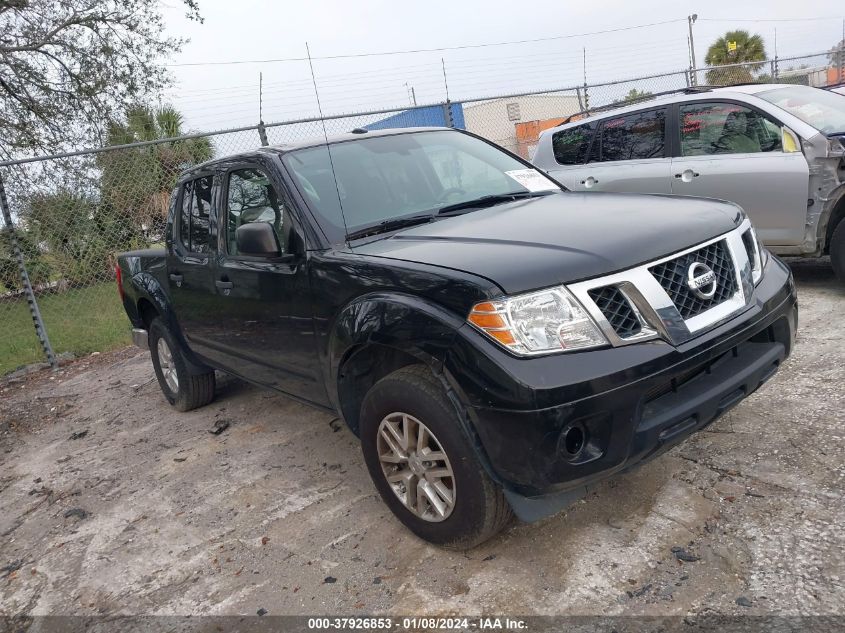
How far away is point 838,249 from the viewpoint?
213 inches

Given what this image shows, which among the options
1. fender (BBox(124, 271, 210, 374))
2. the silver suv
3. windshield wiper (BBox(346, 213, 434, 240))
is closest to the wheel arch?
windshield wiper (BBox(346, 213, 434, 240))

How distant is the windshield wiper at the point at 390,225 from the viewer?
11.0 feet

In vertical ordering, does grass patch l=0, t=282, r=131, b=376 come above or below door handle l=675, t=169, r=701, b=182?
below

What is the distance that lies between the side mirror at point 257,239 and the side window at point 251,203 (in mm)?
80

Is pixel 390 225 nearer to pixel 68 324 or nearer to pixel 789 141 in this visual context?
pixel 789 141

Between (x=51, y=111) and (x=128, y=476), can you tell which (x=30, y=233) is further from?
(x=51, y=111)

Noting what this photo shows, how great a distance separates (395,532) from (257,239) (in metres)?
1.51

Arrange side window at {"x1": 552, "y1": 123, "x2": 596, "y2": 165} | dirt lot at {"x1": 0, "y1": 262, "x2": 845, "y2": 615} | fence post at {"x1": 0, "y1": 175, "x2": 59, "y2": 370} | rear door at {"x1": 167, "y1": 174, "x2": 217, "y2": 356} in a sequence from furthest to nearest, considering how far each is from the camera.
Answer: fence post at {"x1": 0, "y1": 175, "x2": 59, "y2": 370}, side window at {"x1": 552, "y1": 123, "x2": 596, "y2": 165}, rear door at {"x1": 167, "y1": 174, "x2": 217, "y2": 356}, dirt lot at {"x1": 0, "y1": 262, "x2": 845, "y2": 615}

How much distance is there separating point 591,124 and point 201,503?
17.0 feet

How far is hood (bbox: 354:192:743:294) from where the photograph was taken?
2.52 metres

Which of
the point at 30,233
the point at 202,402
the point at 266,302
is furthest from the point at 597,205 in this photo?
the point at 30,233

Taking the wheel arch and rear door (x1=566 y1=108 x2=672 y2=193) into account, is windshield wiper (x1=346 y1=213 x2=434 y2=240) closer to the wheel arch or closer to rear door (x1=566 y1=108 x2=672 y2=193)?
the wheel arch

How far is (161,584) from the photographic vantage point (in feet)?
10.3

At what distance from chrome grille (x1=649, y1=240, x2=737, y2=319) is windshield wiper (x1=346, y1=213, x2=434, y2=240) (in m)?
1.26
